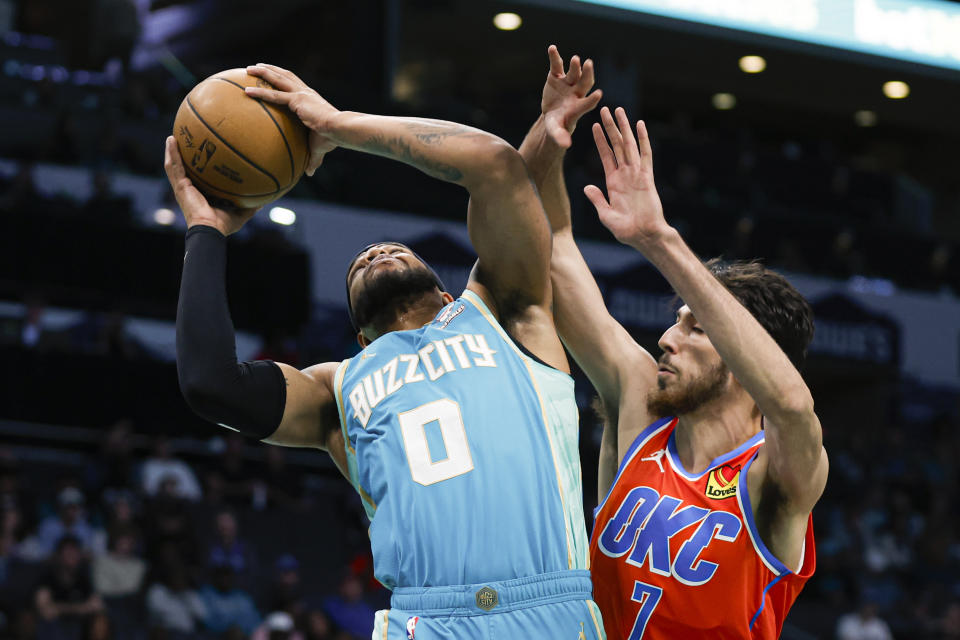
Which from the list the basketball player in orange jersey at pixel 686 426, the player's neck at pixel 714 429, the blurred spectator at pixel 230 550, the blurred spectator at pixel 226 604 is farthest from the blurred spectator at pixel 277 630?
the player's neck at pixel 714 429

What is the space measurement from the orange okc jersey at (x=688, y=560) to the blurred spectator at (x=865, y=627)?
9867mm

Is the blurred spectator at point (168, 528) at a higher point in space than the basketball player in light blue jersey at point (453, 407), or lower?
lower

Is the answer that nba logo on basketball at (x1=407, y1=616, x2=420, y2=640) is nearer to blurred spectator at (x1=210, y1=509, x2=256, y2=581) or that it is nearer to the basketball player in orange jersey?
the basketball player in orange jersey

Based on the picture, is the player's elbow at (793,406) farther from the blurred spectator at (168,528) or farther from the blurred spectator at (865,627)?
the blurred spectator at (865,627)

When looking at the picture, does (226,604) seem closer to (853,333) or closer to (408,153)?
(408,153)

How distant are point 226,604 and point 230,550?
2.18ft

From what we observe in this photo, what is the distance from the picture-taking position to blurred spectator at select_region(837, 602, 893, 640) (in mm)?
12320

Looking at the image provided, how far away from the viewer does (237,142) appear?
3113 millimetres

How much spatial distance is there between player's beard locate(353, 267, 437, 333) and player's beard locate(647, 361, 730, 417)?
795 mm

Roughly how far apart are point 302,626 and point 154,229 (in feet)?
13.2

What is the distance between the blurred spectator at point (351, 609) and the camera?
994 cm

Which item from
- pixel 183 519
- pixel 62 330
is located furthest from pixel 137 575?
pixel 62 330

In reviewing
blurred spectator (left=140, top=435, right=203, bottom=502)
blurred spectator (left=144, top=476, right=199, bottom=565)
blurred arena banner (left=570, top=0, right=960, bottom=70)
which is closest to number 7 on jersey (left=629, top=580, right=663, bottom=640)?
blurred spectator (left=144, top=476, right=199, bottom=565)

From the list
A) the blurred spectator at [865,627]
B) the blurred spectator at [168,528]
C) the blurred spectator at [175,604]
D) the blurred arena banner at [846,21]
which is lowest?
the blurred spectator at [865,627]
